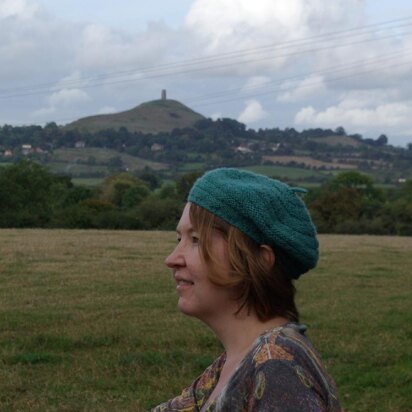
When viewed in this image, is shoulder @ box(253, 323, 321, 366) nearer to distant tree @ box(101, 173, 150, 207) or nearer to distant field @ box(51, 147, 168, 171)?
distant tree @ box(101, 173, 150, 207)

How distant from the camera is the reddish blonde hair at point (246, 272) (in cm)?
221

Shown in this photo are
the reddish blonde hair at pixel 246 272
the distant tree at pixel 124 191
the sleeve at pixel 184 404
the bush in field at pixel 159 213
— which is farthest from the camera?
the distant tree at pixel 124 191

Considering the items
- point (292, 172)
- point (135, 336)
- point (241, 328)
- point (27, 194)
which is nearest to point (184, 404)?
point (241, 328)

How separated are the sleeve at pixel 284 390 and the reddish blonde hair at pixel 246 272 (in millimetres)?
257

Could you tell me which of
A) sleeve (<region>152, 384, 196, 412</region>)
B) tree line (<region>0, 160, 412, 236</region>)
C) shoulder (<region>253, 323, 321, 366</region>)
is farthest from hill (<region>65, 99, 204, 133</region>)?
shoulder (<region>253, 323, 321, 366</region>)

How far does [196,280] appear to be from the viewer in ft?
7.40

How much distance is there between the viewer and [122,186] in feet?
238

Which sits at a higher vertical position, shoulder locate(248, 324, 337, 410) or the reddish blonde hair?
the reddish blonde hair

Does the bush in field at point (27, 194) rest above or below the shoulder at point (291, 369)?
below

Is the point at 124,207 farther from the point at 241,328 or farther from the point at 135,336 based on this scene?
the point at 241,328

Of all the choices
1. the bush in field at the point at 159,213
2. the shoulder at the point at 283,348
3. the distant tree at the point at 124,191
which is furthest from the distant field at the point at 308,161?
the shoulder at the point at 283,348

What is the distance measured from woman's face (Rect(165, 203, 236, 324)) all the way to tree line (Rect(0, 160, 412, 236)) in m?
44.1

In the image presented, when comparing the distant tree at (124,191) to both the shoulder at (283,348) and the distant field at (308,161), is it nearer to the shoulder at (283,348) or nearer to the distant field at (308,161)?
the distant field at (308,161)

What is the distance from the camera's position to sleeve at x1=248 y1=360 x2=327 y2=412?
6.31ft
